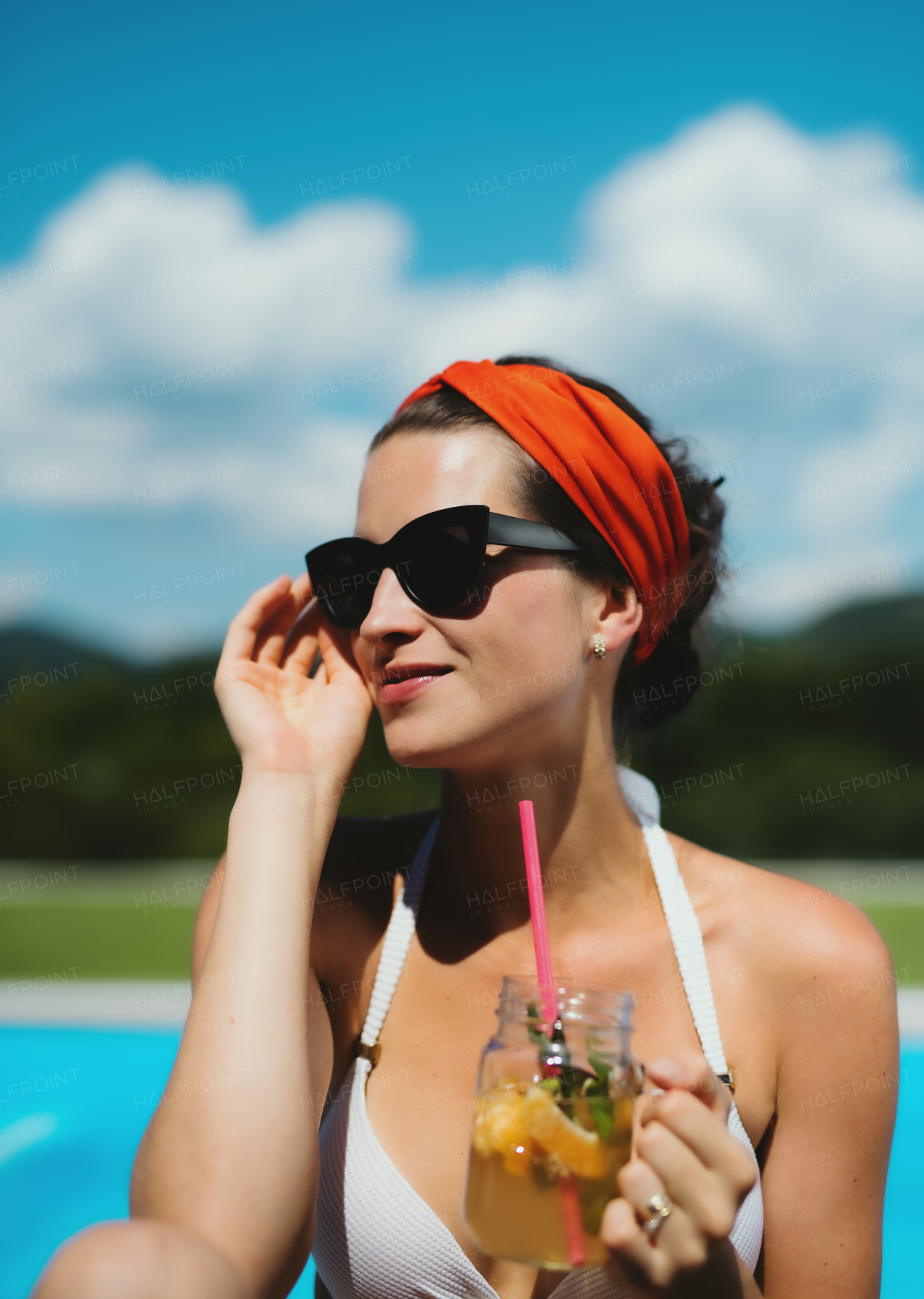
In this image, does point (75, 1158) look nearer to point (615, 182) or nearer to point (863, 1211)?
point (863, 1211)

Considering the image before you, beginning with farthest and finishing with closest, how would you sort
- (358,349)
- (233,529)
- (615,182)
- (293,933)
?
(615,182), (233,529), (358,349), (293,933)

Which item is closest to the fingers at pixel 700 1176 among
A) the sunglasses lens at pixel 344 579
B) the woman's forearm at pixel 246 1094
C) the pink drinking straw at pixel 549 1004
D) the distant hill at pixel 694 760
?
the pink drinking straw at pixel 549 1004

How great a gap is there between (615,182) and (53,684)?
161 feet

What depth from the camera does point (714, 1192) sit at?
119cm

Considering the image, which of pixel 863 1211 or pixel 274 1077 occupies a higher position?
pixel 274 1077

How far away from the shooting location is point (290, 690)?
235 centimetres

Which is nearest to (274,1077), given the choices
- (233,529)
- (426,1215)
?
(426,1215)

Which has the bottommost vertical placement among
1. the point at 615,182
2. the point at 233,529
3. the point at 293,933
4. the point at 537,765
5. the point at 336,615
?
the point at 293,933

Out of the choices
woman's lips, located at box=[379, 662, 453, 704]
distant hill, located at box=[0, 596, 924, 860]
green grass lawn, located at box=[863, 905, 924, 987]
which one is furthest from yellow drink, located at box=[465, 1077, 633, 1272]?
distant hill, located at box=[0, 596, 924, 860]

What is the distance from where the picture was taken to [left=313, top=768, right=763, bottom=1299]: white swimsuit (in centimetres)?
183

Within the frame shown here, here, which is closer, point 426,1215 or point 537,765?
point 426,1215

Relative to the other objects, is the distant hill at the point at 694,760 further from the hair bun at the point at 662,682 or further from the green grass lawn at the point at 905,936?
the hair bun at the point at 662,682

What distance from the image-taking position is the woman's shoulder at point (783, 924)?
2.08 metres

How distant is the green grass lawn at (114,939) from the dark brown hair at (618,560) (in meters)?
5.28
